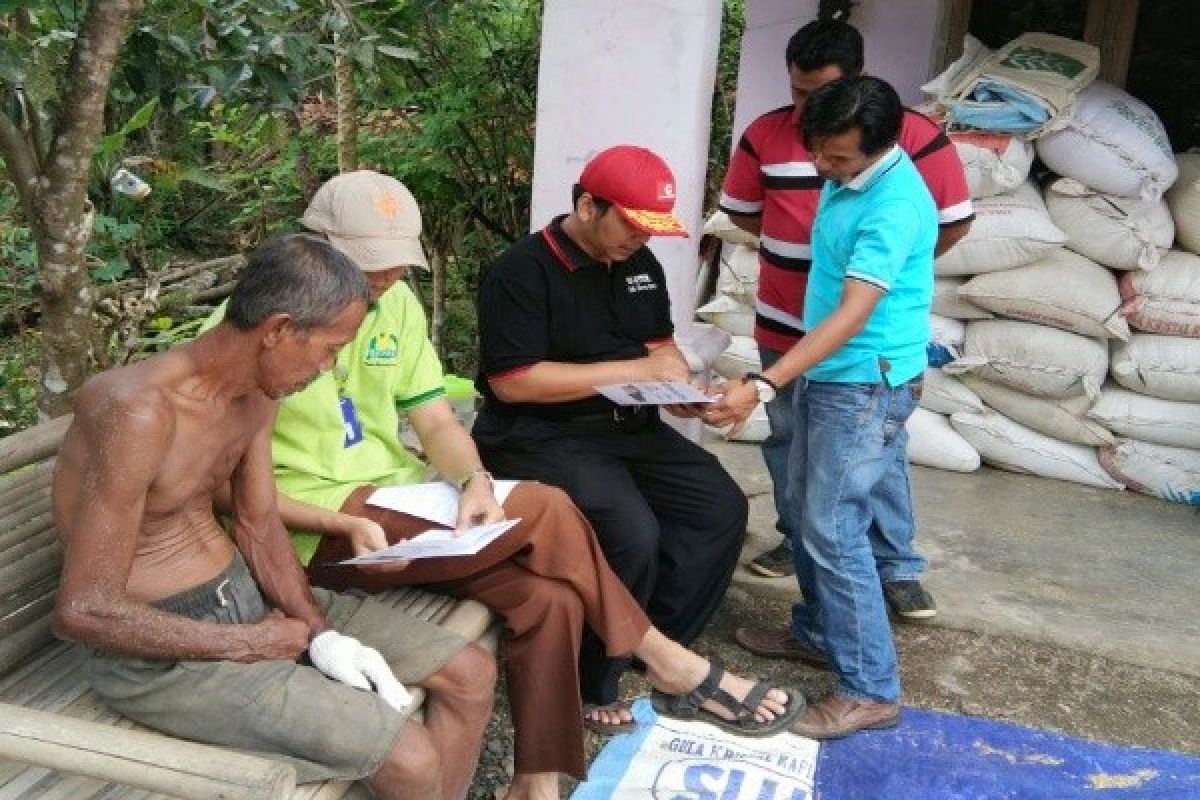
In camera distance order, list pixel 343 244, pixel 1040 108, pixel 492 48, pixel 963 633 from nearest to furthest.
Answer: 1. pixel 343 244
2. pixel 963 633
3. pixel 1040 108
4. pixel 492 48

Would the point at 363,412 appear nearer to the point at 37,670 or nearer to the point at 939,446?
the point at 37,670

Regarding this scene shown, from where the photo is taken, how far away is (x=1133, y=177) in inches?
168

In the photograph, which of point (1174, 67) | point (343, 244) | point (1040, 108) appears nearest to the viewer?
point (343, 244)

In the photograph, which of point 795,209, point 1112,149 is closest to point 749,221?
point 795,209

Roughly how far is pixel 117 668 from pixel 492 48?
13.9ft

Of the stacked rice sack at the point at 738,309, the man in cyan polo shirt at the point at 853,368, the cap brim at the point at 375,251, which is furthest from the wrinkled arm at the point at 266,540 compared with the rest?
the stacked rice sack at the point at 738,309

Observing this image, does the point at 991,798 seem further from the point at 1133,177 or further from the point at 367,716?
the point at 1133,177

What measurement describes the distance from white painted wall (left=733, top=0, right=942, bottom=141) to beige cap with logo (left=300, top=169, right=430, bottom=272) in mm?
2932

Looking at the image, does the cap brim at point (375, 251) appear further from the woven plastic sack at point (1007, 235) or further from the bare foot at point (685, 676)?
the woven plastic sack at point (1007, 235)

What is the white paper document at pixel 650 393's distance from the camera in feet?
9.45

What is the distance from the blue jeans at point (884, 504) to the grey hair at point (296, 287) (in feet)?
5.58

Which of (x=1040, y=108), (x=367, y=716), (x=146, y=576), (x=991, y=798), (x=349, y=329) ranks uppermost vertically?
(x=1040, y=108)

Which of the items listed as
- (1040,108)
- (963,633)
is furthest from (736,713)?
(1040,108)

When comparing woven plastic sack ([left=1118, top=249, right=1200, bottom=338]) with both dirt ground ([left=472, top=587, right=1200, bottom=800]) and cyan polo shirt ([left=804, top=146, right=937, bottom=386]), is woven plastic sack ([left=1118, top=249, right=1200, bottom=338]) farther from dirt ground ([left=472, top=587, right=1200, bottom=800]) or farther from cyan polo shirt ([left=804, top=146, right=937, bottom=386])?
cyan polo shirt ([left=804, top=146, right=937, bottom=386])
